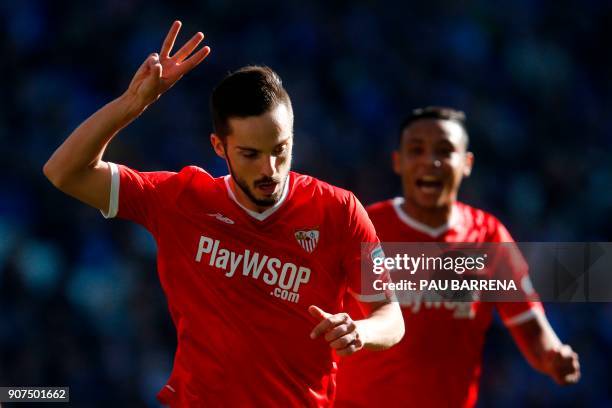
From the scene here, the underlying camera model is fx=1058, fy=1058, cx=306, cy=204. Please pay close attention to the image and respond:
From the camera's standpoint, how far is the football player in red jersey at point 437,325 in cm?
563

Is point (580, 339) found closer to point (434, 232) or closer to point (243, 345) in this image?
point (434, 232)

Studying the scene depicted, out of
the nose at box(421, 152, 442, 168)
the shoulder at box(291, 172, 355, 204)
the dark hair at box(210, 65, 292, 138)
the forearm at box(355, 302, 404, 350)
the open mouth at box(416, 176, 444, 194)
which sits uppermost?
the nose at box(421, 152, 442, 168)

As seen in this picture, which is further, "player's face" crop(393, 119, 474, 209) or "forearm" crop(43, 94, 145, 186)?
"player's face" crop(393, 119, 474, 209)

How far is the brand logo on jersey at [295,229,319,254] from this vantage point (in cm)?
413

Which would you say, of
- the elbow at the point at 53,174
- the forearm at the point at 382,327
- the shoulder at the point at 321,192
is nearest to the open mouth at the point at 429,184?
the shoulder at the point at 321,192

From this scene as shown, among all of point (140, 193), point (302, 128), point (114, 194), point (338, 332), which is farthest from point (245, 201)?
point (302, 128)

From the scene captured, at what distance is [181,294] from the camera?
13.5 ft

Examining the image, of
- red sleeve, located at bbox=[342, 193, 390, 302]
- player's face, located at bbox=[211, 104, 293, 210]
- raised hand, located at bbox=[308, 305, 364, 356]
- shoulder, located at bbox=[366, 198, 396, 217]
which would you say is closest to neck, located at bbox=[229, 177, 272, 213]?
player's face, located at bbox=[211, 104, 293, 210]

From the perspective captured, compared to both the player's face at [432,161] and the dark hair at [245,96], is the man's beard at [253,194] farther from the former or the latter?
the player's face at [432,161]

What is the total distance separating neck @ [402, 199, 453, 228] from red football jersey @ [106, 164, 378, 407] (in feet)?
6.36

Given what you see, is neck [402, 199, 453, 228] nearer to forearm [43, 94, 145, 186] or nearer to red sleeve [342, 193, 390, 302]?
red sleeve [342, 193, 390, 302]

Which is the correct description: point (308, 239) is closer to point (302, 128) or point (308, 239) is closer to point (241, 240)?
point (241, 240)

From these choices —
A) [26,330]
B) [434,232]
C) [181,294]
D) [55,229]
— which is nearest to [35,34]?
[55,229]

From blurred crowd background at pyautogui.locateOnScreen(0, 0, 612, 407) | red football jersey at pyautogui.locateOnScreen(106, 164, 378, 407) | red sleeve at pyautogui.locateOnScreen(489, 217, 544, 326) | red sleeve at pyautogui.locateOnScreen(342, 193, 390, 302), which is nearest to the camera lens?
red football jersey at pyautogui.locateOnScreen(106, 164, 378, 407)
